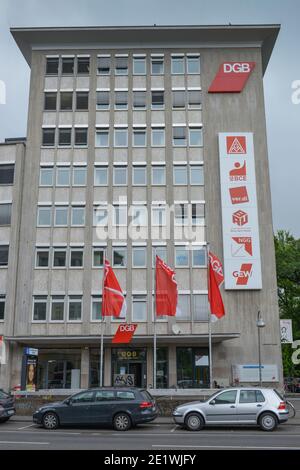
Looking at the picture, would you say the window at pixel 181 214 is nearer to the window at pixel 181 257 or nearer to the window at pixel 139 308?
the window at pixel 181 257

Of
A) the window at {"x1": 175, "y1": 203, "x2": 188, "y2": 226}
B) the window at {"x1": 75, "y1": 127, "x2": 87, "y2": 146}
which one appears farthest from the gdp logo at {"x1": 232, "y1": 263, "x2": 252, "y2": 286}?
the window at {"x1": 75, "y1": 127, "x2": 87, "y2": 146}

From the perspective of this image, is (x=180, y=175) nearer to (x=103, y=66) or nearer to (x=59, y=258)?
(x=59, y=258)

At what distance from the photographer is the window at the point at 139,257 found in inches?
1544

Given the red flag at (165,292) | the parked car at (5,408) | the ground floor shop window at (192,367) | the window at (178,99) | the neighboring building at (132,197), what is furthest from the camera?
the window at (178,99)

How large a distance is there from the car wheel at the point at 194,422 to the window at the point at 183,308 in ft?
59.6

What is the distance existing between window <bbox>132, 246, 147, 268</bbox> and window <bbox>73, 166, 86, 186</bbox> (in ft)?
22.2

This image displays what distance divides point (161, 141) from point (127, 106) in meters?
4.19

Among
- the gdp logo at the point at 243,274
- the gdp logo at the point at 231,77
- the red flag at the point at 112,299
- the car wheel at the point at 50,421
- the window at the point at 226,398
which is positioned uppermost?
the gdp logo at the point at 231,77

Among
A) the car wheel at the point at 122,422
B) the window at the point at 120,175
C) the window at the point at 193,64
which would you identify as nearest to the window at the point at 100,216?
the window at the point at 120,175

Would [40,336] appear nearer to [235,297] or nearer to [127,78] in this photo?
[235,297]

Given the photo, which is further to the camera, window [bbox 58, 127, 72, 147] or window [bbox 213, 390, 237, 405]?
window [bbox 58, 127, 72, 147]

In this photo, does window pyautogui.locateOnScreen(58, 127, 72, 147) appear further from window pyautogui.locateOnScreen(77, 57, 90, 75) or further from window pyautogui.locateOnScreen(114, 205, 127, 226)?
window pyautogui.locateOnScreen(114, 205, 127, 226)

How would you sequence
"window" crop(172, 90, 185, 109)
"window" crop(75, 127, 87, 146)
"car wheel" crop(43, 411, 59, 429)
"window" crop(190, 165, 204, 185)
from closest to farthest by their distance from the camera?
"car wheel" crop(43, 411, 59, 429), "window" crop(190, 165, 204, 185), "window" crop(75, 127, 87, 146), "window" crop(172, 90, 185, 109)

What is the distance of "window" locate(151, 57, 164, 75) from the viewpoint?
43.7 meters
